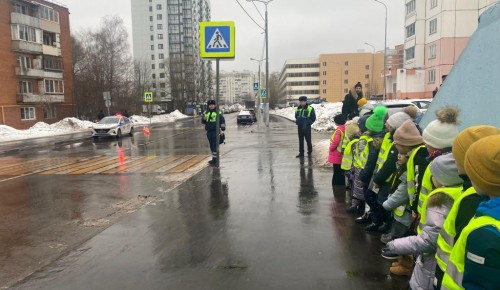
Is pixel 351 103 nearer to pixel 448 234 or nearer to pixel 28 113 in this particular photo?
pixel 448 234

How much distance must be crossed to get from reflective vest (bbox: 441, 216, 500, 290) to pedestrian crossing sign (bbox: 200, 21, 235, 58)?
9.32 m

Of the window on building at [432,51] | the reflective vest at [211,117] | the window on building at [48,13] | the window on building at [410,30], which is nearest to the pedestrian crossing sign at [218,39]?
the reflective vest at [211,117]

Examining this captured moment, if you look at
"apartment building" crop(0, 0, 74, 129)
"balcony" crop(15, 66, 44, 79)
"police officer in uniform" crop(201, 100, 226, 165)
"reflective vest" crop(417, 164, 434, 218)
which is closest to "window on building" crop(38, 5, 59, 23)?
"apartment building" crop(0, 0, 74, 129)

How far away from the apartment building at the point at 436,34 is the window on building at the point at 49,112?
45222 mm

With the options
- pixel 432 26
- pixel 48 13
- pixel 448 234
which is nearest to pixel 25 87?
pixel 48 13

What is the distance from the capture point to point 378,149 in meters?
5.27

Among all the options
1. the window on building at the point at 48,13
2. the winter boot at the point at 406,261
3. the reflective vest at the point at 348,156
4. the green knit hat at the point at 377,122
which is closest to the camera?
the winter boot at the point at 406,261

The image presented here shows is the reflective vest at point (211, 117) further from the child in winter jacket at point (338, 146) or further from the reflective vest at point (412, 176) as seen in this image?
the reflective vest at point (412, 176)

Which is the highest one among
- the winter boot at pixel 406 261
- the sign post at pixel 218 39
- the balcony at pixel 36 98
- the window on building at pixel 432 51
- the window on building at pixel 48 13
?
the window on building at pixel 48 13

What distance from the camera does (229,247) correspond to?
16.3 ft

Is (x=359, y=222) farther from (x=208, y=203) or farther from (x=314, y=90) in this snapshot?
(x=314, y=90)

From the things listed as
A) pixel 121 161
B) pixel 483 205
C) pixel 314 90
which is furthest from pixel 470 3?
pixel 314 90

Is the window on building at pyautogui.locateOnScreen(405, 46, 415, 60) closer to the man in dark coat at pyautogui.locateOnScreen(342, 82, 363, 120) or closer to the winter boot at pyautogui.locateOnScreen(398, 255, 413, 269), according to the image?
the man in dark coat at pyautogui.locateOnScreen(342, 82, 363, 120)

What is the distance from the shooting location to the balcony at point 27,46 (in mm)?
43625
